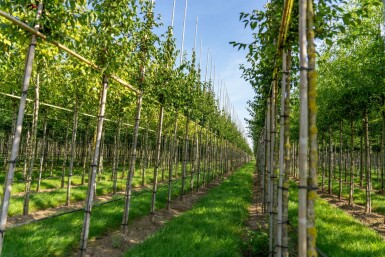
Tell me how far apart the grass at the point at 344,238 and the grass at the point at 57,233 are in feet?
17.2

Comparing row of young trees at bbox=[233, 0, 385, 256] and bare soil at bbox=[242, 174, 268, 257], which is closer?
row of young trees at bbox=[233, 0, 385, 256]

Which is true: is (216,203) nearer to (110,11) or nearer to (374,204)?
(374,204)

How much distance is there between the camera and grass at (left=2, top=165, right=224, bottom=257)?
19.9 ft

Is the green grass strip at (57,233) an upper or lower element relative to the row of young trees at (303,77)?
lower

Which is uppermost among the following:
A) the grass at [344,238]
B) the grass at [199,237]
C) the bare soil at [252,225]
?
the grass at [344,238]

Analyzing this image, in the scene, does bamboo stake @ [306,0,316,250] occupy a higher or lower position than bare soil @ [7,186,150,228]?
higher

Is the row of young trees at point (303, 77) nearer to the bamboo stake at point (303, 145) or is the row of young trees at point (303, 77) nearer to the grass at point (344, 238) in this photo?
the bamboo stake at point (303, 145)

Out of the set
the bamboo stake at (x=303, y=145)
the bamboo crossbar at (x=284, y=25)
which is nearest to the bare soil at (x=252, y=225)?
the bamboo crossbar at (x=284, y=25)

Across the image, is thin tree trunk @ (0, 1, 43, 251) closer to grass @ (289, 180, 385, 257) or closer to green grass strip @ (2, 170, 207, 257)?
green grass strip @ (2, 170, 207, 257)

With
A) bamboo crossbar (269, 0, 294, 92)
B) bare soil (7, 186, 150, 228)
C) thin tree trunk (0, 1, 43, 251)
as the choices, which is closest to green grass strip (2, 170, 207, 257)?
bare soil (7, 186, 150, 228)

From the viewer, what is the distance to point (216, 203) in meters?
12.2

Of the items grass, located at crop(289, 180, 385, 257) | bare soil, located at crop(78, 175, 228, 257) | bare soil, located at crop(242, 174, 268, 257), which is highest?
grass, located at crop(289, 180, 385, 257)

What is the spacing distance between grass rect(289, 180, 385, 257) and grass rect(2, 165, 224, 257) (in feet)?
17.2

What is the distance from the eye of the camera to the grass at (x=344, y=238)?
631 cm
